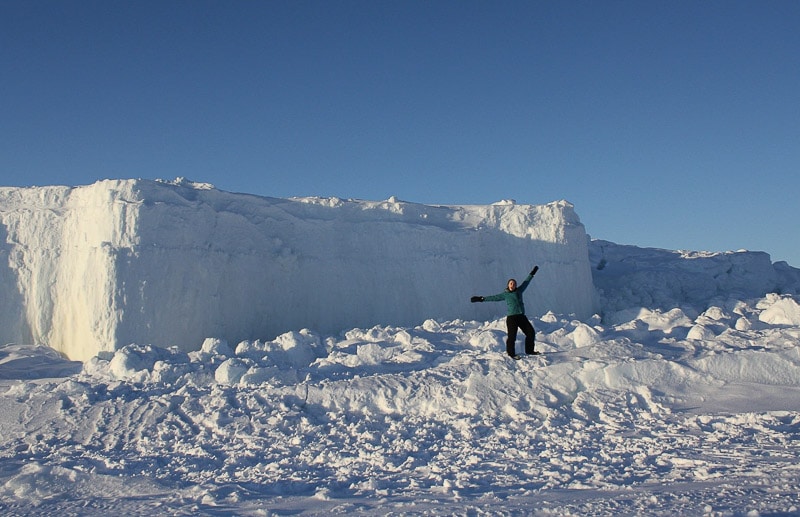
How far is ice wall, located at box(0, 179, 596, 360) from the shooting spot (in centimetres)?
1105

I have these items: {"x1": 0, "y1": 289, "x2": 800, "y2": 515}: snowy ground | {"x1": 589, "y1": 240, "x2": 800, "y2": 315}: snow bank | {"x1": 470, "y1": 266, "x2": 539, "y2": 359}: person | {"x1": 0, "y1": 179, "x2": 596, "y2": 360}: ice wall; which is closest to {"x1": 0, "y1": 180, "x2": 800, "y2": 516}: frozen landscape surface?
{"x1": 0, "y1": 289, "x2": 800, "y2": 515}: snowy ground

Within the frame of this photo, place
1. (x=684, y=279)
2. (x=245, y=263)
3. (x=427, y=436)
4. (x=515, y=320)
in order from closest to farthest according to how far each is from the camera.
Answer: (x=427, y=436), (x=515, y=320), (x=245, y=263), (x=684, y=279)

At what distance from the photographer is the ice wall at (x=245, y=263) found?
1105cm

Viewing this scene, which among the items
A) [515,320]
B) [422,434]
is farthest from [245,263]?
[422,434]

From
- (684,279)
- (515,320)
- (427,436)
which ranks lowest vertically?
(427,436)

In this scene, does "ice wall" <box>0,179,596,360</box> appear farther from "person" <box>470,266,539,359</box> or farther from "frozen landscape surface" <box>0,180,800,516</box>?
"person" <box>470,266,539,359</box>

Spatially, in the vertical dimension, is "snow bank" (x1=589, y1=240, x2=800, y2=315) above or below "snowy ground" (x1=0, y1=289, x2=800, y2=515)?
above

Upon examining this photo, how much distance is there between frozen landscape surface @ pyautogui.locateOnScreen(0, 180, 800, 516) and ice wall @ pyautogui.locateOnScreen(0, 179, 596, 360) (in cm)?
298

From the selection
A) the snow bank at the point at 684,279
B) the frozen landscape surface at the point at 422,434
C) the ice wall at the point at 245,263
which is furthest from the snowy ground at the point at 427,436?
the snow bank at the point at 684,279

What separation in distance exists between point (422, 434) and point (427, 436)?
0.19 feet

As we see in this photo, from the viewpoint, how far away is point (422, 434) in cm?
478

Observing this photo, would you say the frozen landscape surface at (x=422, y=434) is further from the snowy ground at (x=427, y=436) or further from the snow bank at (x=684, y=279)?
the snow bank at (x=684, y=279)

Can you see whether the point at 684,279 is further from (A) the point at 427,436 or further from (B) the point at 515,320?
(A) the point at 427,436

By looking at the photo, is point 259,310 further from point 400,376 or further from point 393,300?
point 400,376
